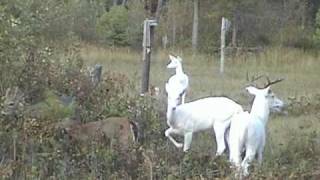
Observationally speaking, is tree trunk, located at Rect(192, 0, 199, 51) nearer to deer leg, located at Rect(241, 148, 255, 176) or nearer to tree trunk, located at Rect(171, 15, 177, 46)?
tree trunk, located at Rect(171, 15, 177, 46)

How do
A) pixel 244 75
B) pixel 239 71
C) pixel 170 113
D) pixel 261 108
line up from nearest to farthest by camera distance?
pixel 261 108 < pixel 170 113 < pixel 244 75 < pixel 239 71

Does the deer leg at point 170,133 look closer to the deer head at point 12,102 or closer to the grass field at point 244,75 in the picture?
the grass field at point 244,75

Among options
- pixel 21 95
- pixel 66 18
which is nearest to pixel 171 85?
pixel 21 95

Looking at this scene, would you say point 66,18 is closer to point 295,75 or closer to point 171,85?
point 295,75

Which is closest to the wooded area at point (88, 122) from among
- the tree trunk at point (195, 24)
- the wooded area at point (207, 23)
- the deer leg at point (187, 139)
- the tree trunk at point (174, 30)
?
the deer leg at point (187, 139)

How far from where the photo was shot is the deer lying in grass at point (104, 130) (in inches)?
365

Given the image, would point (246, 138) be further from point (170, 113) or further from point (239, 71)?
point (239, 71)

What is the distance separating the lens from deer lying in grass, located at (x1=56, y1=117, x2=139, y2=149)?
365 inches

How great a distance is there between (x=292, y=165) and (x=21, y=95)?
11.1 ft

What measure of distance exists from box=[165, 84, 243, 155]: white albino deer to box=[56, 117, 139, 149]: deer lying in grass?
2.23 ft

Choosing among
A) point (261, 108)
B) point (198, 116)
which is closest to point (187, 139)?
point (198, 116)

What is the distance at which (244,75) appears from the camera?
23.4 m

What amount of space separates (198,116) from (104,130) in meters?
1.52

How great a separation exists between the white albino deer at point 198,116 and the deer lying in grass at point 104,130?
→ 68cm
